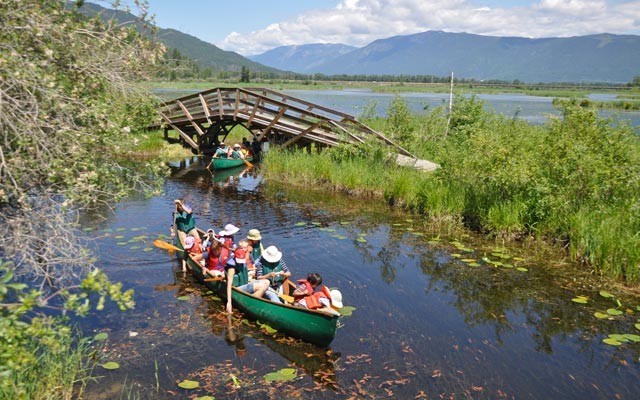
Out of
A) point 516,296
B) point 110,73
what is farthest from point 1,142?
point 516,296

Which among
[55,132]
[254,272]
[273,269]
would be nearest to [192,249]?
[254,272]

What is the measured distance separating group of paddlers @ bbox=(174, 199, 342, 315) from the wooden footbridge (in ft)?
35.6

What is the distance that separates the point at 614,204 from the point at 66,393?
1327cm

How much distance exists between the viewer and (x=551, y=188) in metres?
13.8

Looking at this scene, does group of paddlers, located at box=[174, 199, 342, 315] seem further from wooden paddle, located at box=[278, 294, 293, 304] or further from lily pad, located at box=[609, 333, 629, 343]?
lily pad, located at box=[609, 333, 629, 343]

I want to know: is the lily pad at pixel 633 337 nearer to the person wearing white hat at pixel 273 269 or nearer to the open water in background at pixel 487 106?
the open water in background at pixel 487 106

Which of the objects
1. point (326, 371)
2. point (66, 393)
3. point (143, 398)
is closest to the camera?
point (66, 393)

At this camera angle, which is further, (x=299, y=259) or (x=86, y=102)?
(x=299, y=259)

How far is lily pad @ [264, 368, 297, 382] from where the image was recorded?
307 inches

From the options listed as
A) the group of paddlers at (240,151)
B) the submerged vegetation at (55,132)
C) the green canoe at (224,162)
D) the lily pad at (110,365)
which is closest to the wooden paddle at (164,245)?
the lily pad at (110,365)

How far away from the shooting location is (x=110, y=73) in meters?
6.93

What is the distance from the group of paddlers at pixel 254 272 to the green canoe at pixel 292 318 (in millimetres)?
217

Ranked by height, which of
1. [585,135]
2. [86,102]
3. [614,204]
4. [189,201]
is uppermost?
[86,102]

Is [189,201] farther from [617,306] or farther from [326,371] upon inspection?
[617,306]
